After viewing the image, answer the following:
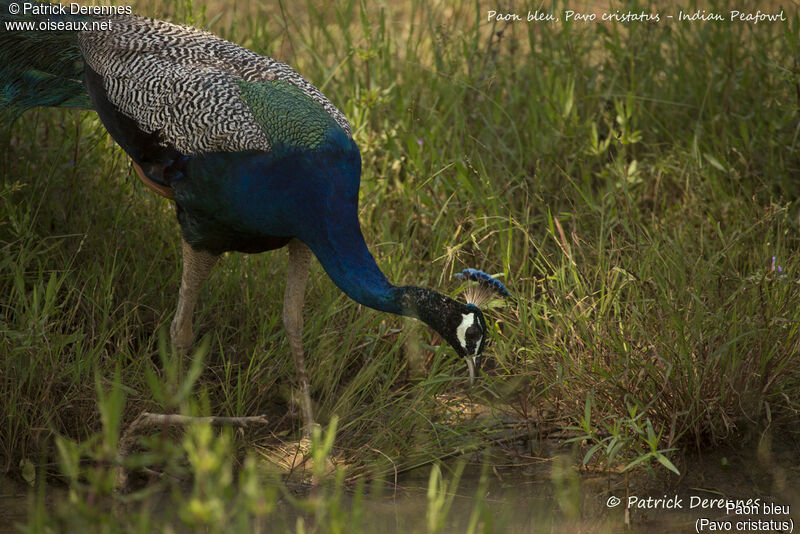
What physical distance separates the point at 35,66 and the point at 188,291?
3.86 feet

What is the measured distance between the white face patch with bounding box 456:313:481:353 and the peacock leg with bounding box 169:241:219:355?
1049 mm

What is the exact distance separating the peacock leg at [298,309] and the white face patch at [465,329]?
743mm

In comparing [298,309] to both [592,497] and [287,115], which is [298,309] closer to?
[287,115]

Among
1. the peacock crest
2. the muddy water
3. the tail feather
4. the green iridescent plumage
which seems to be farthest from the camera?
the tail feather

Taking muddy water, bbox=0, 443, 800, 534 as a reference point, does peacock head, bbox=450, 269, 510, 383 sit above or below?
above

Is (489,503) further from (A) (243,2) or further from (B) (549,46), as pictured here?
(A) (243,2)

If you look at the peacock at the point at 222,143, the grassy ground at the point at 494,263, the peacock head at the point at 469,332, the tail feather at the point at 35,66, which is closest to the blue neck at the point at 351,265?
the peacock at the point at 222,143

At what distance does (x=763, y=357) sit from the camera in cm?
349

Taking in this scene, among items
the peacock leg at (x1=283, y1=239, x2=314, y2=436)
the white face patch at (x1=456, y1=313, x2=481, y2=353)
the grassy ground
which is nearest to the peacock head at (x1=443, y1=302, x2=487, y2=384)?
the white face patch at (x1=456, y1=313, x2=481, y2=353)

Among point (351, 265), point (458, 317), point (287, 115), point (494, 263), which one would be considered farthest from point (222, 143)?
point (494, 263)

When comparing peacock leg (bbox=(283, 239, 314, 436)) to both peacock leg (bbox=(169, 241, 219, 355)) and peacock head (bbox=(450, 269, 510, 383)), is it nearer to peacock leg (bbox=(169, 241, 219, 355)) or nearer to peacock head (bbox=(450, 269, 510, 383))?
peacock leg (bbox=(169, 241, 219, 355))

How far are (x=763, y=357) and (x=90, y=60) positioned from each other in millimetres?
2762

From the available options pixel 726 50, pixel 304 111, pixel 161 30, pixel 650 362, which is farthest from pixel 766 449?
pixel 161 30

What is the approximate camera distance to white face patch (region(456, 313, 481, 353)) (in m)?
3.26
